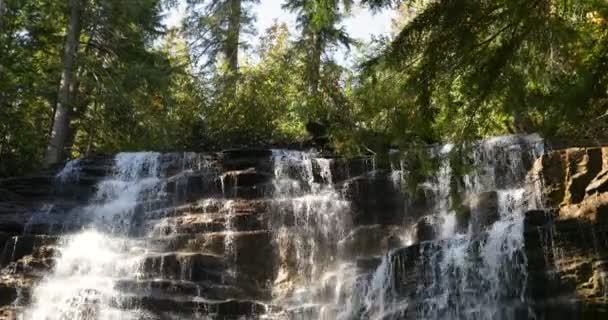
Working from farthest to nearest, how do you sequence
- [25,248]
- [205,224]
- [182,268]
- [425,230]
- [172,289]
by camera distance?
[205,224] → [25,248] → [425,230] → [182,268] → [172,289]

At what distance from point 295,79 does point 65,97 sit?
7.75 m

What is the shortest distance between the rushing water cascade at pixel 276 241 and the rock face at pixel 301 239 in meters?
0.03

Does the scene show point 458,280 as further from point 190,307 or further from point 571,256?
point 190,307

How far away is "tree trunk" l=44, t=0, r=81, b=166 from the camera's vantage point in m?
18.0

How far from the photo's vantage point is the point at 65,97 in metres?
18.1

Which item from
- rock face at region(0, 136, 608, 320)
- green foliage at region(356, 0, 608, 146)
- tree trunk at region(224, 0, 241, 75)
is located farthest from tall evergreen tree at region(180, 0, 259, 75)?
green foliage at region(356, 0, 608, 146)

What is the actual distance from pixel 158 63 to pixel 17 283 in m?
11.2

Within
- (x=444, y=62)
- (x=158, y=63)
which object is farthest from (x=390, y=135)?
(x=158, y=63)

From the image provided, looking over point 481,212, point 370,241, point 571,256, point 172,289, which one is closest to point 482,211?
point 481,212

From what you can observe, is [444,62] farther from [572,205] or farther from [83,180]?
[83,180]

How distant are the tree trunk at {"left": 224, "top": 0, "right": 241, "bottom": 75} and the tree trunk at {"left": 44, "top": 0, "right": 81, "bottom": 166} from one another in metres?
6.13

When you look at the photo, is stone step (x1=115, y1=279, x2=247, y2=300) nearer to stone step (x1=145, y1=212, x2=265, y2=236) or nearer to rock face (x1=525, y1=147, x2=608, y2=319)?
stone step (x1=145, y1=212, x2=265, y2=236)

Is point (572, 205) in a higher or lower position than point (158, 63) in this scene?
lower

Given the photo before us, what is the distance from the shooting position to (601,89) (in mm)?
4922
